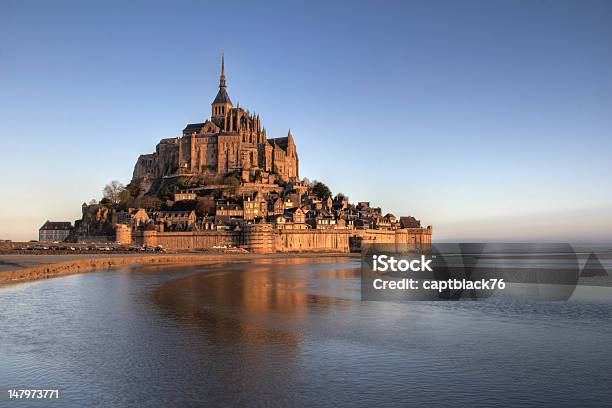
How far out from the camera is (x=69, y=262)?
175 feet

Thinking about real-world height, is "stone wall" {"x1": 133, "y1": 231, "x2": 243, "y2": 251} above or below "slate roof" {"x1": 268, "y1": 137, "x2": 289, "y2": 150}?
below

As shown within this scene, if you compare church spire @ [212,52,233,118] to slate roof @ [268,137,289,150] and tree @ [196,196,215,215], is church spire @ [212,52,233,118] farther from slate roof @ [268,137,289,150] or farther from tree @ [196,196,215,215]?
tree @ [196,196,215,215]

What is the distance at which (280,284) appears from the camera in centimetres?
4112

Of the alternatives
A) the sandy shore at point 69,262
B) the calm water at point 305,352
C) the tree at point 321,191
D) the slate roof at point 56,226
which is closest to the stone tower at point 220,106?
the tree at point 321,191

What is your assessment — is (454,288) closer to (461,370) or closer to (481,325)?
→ (481,325)

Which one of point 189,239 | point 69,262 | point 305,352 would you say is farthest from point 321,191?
point 305,352

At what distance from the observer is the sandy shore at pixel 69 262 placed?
42.0 meters

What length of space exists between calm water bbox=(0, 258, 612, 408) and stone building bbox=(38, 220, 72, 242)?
93.8 m

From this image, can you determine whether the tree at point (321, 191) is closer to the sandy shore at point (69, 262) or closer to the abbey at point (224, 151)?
the abbey at point (224, 151)

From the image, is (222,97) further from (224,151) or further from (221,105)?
(224,151)

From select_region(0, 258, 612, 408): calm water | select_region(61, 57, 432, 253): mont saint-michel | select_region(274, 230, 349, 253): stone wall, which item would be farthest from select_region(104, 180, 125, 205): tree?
select_region(0, 258, 612, 408): calm water

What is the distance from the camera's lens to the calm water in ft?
42.1

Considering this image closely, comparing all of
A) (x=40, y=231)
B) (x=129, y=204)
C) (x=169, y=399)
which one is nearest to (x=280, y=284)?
(x=169, y=399)

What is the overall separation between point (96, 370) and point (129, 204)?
10478 cm
